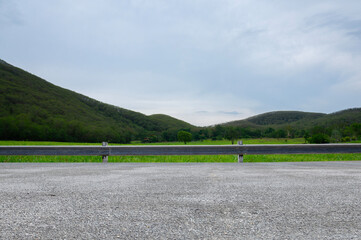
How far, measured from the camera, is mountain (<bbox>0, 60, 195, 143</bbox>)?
7200cm

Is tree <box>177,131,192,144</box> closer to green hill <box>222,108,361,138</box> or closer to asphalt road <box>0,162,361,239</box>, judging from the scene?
green hill <box>222,108,361,138</box>

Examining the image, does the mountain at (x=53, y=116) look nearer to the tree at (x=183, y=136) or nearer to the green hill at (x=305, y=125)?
the tree at (x=183, y=136)

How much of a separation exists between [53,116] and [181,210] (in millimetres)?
120880

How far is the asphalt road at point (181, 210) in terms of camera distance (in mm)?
2775

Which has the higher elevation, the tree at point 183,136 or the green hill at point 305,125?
the green hill at point 305,125

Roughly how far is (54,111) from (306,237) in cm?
13642

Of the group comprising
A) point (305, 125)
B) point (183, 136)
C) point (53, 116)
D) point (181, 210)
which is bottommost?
point (181, 210)

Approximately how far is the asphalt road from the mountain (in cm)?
7075

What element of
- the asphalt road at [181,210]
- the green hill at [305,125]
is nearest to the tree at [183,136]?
the green hill at [305,125]

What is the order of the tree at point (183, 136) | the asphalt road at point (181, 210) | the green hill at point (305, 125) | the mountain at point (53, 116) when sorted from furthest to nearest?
the tree at point (183, 136), the green hill at point (305, 125), the mountain at point (53, 116), the asphalt road at point (181, 210)

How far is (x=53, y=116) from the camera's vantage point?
112m

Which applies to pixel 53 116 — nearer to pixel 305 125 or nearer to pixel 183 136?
pixel 183 136

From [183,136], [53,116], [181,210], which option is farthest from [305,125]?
[181,210]

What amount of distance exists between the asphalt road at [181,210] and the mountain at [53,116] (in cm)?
7075
